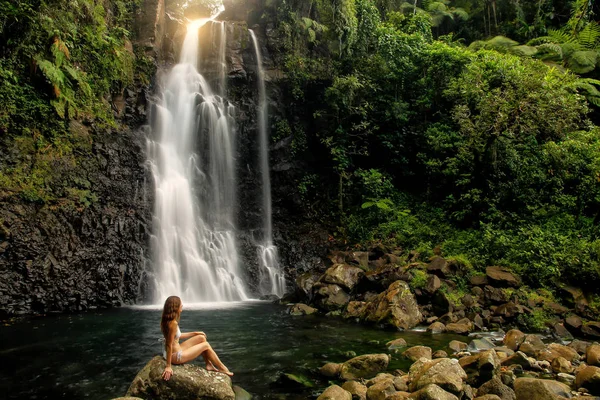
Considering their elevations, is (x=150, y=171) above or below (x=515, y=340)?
above

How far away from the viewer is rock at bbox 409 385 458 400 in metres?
5.04

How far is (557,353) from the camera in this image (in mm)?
7449

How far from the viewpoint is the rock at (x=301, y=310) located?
12.5 m

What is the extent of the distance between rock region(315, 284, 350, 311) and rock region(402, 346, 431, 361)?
479 centimetres

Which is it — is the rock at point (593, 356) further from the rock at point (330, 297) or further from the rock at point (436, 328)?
the rock at point (330, 297)

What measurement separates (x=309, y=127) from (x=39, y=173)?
1267 centimetres

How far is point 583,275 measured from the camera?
1183cm

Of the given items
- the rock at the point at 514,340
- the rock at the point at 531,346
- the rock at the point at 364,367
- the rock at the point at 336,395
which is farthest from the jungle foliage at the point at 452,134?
the rock at the point at 336,395

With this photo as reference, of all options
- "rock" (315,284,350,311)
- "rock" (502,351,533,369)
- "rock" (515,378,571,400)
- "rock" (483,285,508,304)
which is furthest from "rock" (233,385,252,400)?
"rock" (483,285,508,304)

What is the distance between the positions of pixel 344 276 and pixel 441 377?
25.8 feet

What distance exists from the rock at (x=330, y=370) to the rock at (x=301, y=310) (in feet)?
18.1

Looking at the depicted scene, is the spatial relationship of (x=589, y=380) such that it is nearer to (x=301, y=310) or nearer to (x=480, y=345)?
(x=480, y=345)

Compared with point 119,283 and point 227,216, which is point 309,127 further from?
point 119,283

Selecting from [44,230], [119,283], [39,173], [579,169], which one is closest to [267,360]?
[119,283]
